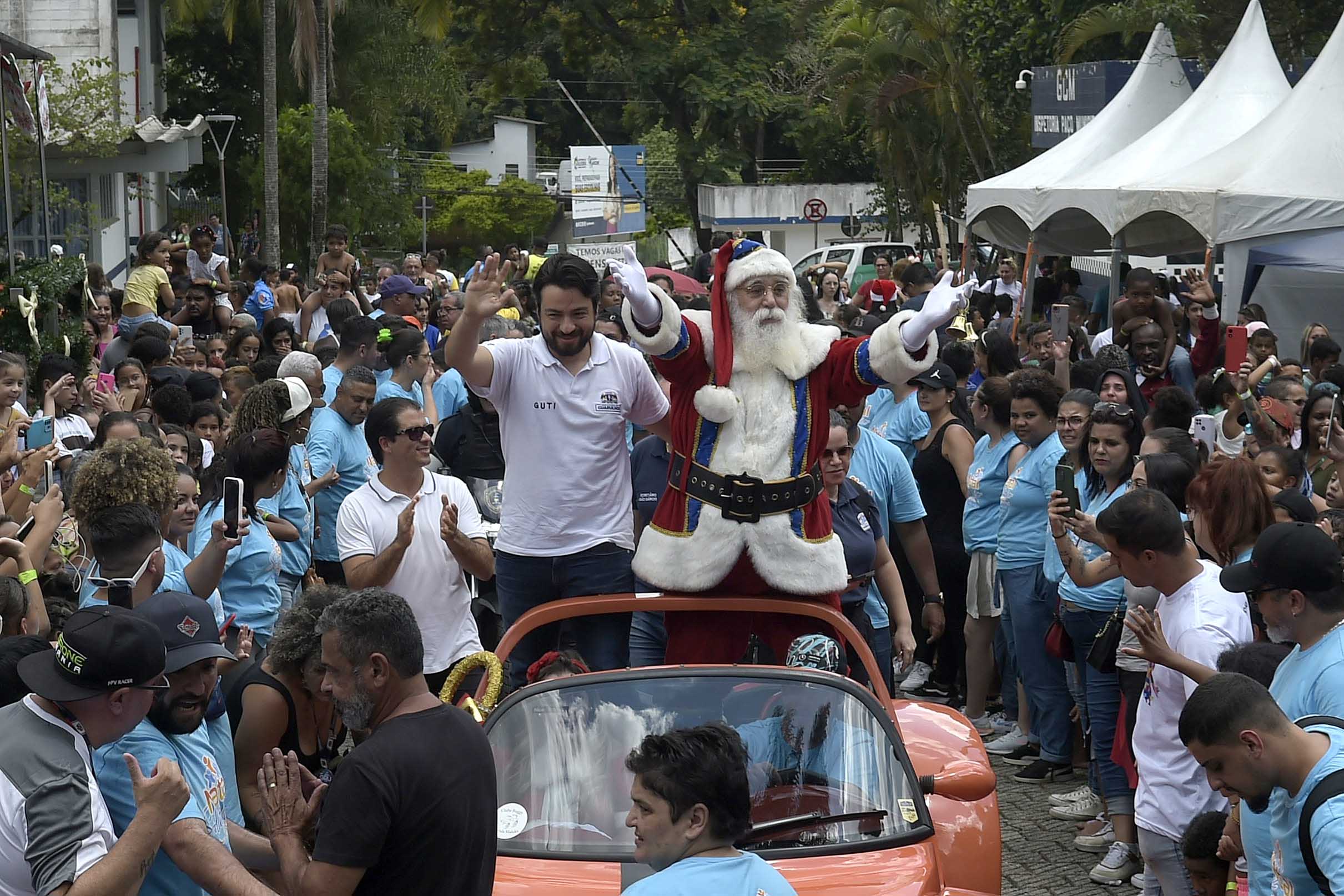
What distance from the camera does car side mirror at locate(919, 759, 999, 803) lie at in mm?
4555

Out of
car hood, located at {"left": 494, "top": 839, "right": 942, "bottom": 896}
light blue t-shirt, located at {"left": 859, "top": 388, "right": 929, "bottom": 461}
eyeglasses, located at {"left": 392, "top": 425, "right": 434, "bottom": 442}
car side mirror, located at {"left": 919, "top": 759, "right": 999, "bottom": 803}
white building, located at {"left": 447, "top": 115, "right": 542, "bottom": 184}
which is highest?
white building, located at {"left": 447, "top": 115, "right": 542, "bottom": 184}

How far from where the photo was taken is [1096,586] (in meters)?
6.54

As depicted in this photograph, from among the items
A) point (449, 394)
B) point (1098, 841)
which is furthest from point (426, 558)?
point (449, 394)

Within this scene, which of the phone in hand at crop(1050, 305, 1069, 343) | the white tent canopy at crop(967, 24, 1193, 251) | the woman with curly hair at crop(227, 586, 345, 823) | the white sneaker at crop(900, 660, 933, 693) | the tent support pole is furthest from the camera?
the white tent canopy at crop(967, 24, 1193, 251)

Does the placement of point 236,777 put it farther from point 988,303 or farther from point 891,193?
point 891,193

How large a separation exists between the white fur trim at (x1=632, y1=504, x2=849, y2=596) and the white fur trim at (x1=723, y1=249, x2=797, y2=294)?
904 mm

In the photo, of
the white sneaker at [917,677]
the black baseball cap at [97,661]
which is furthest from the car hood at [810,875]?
the white sneaker at [917,677]

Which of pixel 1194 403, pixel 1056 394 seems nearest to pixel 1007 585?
pixel 1056 394

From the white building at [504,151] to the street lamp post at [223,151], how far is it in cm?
3261

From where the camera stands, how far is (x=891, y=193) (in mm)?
38750

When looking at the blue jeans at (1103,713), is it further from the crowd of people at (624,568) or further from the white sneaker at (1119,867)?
the white sneaker at (1119,867)

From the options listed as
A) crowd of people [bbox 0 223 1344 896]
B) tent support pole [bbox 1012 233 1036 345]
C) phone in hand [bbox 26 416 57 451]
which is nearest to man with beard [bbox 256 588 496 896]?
crowd of people [bbox 0 223 1344 896]

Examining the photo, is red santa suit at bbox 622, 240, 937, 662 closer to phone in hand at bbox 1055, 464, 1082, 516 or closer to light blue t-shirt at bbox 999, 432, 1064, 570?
phone in hand at bbox 1055, 464, 1082, 516

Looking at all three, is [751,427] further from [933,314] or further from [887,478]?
[887,478]
